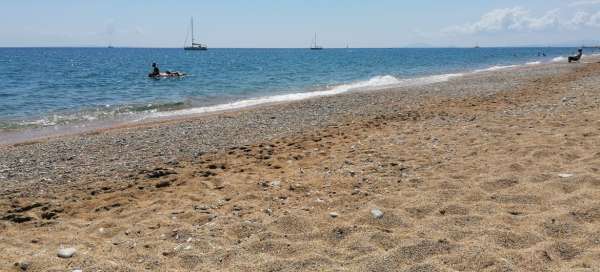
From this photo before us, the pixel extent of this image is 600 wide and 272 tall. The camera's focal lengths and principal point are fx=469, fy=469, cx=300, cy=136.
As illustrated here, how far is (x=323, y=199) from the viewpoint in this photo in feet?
19.9

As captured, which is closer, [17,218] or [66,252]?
[66,252]

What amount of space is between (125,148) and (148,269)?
6.87 m

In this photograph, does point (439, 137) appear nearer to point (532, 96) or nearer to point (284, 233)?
point (284, 233)

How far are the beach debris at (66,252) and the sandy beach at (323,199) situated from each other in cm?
7

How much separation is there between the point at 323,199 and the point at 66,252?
118 inches

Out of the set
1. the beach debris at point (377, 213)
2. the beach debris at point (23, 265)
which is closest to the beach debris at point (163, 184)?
the beach debris at point (23, 265)

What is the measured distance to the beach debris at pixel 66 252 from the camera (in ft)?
15.4

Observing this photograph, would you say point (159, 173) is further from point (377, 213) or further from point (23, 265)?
point (377, 213)

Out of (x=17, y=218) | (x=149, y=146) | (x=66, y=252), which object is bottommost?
(x=17, y=218)

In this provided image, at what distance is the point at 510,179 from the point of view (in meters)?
6.07

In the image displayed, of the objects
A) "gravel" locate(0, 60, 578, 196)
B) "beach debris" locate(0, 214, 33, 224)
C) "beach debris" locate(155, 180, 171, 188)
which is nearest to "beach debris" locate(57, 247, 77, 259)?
"beach debris" locate(0, 214, 33, 224)

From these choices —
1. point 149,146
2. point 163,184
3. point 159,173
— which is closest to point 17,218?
point 163,184

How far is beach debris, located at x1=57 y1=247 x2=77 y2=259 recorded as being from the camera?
15.4ft

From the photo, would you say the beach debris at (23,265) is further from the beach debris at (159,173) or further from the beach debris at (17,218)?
the beach debris at (159,173)
